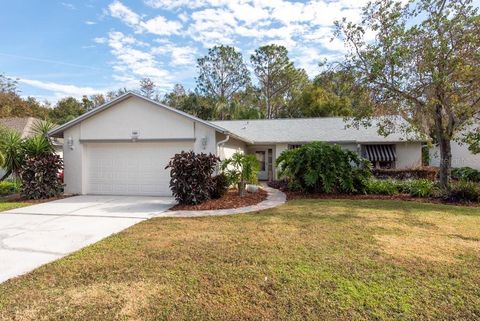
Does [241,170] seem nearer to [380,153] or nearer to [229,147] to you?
[229,147]

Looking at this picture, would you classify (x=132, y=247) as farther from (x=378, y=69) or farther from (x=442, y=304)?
(x=378, y=69)

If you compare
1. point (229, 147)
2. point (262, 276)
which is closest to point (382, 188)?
point (229, 147)

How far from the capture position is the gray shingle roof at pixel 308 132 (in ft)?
62.6

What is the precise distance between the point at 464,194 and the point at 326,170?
5403 millimetres

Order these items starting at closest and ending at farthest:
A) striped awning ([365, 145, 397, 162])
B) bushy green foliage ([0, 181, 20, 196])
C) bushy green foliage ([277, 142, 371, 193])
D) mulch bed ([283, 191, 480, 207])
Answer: mulch bed ([283, 191, 480, 207])
bushy green foliage ([277, 142, 371, 193])
bushy green foliage ([0, 181, 20, 196])
striped awning ([365, 145, 397, 162])

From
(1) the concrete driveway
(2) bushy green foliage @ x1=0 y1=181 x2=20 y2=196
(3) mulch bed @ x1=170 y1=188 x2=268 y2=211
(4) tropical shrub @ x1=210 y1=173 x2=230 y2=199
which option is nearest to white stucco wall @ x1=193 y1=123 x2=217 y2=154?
(4) tropical shrub @ x1=210 y1=173 x2=230 y2=199

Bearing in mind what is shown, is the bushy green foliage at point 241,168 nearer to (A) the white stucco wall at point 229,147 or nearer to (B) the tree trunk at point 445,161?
(A) the white stucco wall at point 229,147

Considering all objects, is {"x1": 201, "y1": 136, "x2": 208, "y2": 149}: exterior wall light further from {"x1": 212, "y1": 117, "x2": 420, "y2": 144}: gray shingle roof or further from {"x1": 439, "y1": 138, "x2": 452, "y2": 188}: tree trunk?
{"x1": 439, "y1": 138, "x2": 452, "y2": 188}: tree trunk

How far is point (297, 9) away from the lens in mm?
12367

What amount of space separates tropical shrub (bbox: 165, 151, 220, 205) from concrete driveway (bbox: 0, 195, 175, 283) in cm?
83

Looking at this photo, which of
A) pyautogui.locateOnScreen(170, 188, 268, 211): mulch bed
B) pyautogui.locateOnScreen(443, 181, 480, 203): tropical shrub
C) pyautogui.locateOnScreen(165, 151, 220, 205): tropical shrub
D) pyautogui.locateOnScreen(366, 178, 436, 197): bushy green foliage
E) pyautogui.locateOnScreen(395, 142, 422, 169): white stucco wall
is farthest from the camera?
pyautogui.locateOnScreen(395, 142, 422, 169): white stucco wall

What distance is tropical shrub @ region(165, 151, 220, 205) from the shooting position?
10.7 metres

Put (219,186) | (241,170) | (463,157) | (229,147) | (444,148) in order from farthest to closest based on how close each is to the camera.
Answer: (463,157), (229,147), (241,170), (444,148), (219,186)

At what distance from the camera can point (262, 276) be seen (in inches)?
183
